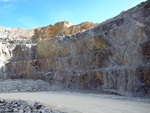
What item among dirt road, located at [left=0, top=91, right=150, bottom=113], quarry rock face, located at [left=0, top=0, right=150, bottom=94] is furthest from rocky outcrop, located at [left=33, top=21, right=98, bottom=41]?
dirt road, located at [left=0, top=91, right=150, bottom=113]

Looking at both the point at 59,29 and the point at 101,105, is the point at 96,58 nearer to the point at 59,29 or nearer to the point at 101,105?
the point at 101,105

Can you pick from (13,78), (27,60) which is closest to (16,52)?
(27,60)

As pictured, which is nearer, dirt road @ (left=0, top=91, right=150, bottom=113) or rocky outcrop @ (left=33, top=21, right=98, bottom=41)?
dirt road @ (left=0, top=91, right=150, bottom=113)

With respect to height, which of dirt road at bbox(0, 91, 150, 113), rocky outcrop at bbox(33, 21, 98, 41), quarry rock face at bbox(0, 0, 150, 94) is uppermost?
rocky outcrop at bbox(33, 21, 98, 41)

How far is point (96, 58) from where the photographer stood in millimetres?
17469

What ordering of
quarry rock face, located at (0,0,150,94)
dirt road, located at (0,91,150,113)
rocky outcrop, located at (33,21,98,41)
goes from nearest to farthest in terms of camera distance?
dirt road, located at (0,91,150,113), quarry rock face, located at (0,0,150,94), rocky outcrop, located at (33,21,98,41)

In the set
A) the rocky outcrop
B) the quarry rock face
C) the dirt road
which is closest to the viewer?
the dirt road

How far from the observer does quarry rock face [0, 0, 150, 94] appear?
12672mm

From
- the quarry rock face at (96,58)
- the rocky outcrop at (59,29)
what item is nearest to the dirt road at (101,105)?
the quarry rock face at (96,58)

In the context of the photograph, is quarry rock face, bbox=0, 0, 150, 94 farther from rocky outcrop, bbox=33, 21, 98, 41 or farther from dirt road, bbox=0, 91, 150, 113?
rocky outcrop, bbox=33, 21, 98, 41

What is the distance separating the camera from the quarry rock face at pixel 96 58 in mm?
12672

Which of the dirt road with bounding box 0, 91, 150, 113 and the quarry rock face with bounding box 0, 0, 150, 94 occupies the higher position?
the quarry rock face with bounding box 0, 0, 150, 94

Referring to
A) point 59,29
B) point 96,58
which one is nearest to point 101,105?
point 96,58

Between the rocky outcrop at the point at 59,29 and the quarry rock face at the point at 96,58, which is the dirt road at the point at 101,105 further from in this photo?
the rocky outcrop at the point at 59,29
